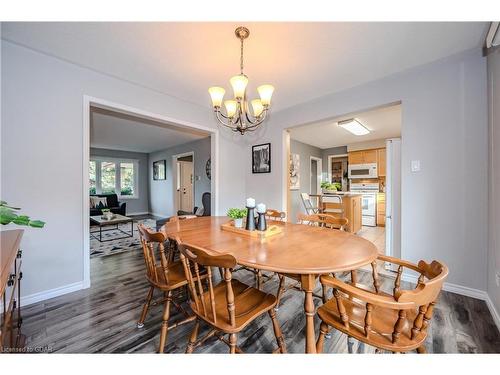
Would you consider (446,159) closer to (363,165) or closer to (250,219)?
(250,219)

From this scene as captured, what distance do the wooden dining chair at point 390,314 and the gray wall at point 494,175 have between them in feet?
4.15

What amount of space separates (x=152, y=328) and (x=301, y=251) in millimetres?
1310

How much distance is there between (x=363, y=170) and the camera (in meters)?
5.95

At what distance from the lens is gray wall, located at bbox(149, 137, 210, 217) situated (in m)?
5.66

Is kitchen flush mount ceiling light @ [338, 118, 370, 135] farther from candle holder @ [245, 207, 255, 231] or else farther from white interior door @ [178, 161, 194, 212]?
white interior door @ [178, 161, 194, 212]

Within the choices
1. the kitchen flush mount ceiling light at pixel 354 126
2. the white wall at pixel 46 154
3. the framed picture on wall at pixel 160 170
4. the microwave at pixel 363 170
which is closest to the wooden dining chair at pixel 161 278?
the white wall at pixel 46 154

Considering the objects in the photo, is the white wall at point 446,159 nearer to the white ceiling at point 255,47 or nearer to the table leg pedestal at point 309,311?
the white ceiling at point 255,47

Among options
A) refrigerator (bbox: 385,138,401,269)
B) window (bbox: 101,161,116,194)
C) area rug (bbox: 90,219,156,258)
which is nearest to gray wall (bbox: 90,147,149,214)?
window (bbox: 101,161,116,194)

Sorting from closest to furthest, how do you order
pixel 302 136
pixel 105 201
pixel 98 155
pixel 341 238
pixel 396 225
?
1. pixel 341 238
2. pixel 396 225
3. pixel 302 136
4. pixel 105 201
5. pixel 98 155

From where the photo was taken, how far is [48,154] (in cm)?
205

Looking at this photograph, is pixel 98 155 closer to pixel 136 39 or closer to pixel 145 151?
pixel 145 151

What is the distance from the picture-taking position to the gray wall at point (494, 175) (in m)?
1.69
